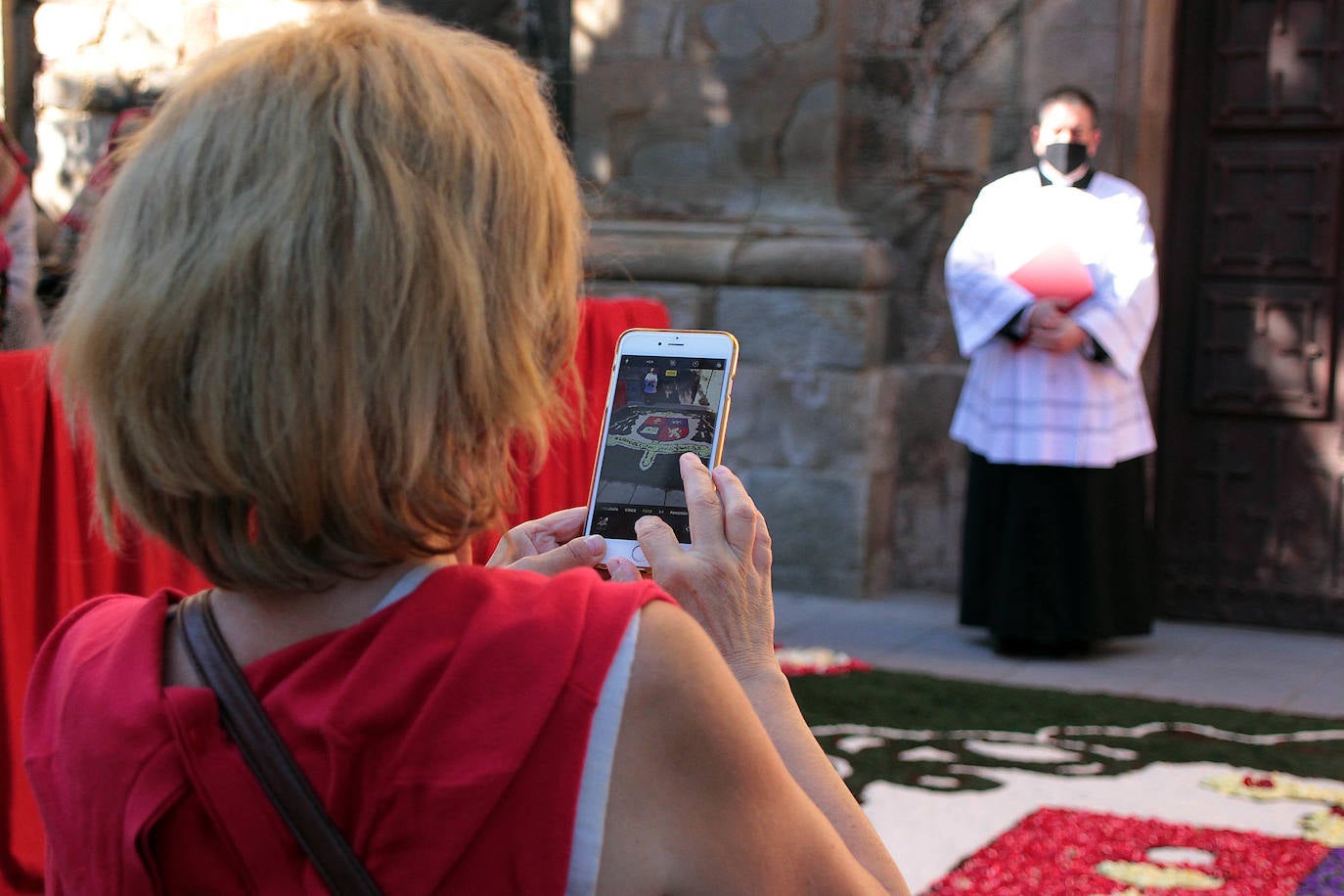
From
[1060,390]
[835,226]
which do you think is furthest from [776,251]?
[1060,390]

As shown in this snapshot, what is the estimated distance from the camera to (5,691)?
2881 mm

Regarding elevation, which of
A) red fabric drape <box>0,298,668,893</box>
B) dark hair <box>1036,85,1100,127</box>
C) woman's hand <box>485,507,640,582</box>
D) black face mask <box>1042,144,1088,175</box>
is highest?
dark hair <box>1036,85,1100,127</box>

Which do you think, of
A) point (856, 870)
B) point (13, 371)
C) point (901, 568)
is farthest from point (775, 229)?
point (856, 870)

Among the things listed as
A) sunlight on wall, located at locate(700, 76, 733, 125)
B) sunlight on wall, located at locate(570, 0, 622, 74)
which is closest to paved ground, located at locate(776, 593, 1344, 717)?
sunlight on wall, located at locate(700, 76, 733, 125)

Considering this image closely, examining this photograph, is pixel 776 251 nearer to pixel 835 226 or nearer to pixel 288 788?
pixel 835 226

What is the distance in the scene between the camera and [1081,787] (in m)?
4.05

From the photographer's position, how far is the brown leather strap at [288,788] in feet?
3.11

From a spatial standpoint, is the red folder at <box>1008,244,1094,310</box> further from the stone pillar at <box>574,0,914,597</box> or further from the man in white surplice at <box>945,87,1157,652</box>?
the stone pillar at <box>574,0,914,597</box>

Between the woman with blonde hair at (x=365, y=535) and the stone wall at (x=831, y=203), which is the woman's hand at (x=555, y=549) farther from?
the stone wall at (x=831, y=203)

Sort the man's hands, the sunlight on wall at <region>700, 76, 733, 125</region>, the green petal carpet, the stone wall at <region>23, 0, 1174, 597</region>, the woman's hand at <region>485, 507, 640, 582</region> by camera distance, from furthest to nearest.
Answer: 1. the sunlight on wall at <region>700, 76, 733, 125</region>
2. the stone wall at <region>23, 0, 1174, 597</region>
3. the man's hands
4. the green petal carpet
5. the woman's hand at <region>485, 507, 640, 582</region>

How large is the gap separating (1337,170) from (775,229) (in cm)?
224

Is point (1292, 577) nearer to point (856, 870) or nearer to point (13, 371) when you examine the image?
point (13, 371)

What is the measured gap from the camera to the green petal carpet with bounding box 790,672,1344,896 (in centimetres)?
339

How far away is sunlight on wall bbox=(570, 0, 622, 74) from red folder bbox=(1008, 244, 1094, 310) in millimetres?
2351
